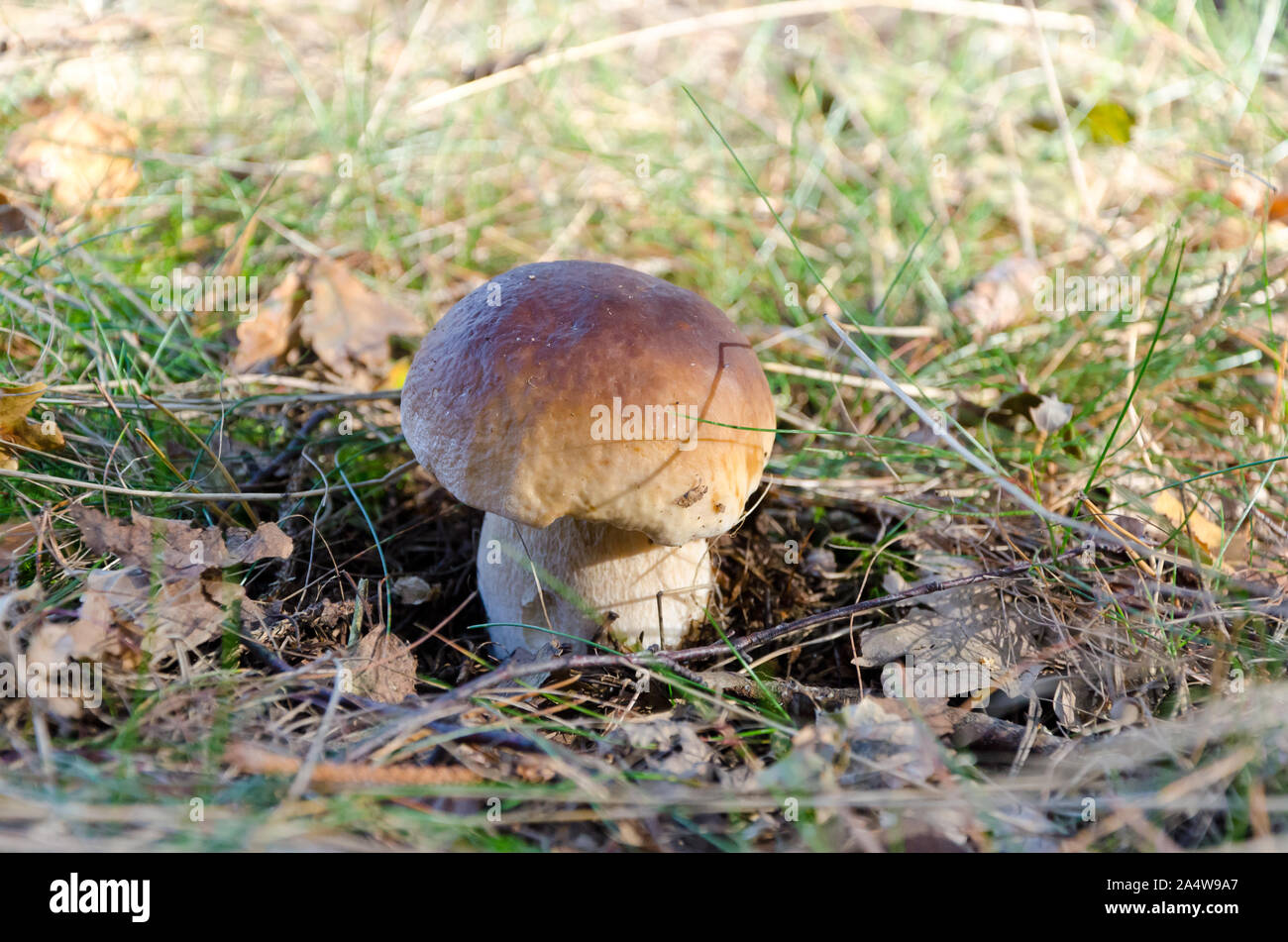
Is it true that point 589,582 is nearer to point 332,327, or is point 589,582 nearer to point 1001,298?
point 332,327

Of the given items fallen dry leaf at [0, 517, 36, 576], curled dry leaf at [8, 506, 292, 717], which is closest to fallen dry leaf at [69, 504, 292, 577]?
curled dry leaf at [8, 506, 292, 717]

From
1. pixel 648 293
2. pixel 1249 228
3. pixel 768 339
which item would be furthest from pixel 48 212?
pixel 1249 228

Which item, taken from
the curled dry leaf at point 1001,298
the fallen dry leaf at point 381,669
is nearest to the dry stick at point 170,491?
the fallen dry leaf at point 381,669

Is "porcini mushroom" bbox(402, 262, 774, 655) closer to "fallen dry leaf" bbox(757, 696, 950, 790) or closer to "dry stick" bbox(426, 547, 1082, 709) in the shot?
"dry stick" bbox(426, 547, 1082, 709)

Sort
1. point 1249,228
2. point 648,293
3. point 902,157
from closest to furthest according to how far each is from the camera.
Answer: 1. point 648,293
2. point 1249,228
3. point 902,157

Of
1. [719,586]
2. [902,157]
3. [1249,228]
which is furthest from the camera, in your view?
[902,157]

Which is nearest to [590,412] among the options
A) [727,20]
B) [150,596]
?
[150,596]
